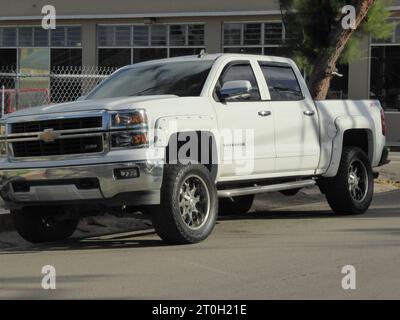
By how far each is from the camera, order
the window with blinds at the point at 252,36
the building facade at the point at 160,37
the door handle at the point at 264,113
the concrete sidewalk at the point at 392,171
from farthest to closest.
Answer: the window with blinds at the point at 252,36, the building facade at the point at 160,37, the concrete sidewalk at the point at 392,171, the door handle at the point at 264,113

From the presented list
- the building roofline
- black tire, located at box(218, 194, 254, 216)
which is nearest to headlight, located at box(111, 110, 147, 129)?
black tire, located at box(218, 194, 254, 216)

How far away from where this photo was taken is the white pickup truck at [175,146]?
7430 millimetres

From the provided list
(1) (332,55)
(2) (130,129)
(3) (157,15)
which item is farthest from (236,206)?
(3) (157,15)

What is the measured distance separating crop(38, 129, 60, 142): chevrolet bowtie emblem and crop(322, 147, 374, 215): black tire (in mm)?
4209

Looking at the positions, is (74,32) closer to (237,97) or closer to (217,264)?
(237,97)

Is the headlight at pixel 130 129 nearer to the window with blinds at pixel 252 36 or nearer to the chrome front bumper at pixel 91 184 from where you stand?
the chrome front bumper at pixel 91 184

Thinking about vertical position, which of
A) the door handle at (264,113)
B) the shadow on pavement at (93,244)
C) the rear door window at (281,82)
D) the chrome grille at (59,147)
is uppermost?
the rear door window at (281,82)

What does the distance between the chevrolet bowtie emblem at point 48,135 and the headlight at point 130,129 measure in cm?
65

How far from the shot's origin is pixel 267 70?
936cm

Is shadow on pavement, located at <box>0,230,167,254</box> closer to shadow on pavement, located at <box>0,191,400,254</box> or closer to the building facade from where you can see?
shadow on pavement, located at <box>0,191,400,254</box>

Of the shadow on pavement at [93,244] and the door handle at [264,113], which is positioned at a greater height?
the door handle at [264,113]

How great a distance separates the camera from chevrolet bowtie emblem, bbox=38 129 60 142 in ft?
25.0

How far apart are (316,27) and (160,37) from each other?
1373cm

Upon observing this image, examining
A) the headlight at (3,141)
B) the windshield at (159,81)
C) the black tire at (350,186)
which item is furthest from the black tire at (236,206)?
the headlight at (3,141)
